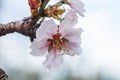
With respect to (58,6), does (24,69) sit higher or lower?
lower

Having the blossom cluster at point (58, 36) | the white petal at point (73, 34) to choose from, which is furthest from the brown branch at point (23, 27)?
the white petal at point (73, 34)

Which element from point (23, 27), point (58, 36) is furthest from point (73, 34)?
point (23, 27)

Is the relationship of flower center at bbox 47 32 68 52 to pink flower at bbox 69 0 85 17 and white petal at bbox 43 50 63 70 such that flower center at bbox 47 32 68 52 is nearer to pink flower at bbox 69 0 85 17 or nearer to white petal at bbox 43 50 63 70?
white petal at bbox 43 50 63 70

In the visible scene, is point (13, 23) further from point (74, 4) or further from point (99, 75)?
point (99, 75)

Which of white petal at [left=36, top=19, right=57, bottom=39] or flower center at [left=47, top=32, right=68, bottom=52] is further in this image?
flower center at [left=47, top=32, right=68, bottom=52]

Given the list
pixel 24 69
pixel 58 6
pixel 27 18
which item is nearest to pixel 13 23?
pixel 27 18

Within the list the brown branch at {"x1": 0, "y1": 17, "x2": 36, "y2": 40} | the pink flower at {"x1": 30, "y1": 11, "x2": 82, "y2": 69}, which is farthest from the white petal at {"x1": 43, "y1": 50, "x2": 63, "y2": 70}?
the brown branch at {"x1": 0, "y1": 17, "x2": 36, "y2": 40}

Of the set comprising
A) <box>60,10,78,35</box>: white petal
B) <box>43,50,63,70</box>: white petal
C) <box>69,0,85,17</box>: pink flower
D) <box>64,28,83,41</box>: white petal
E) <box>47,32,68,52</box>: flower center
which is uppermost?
<box>69,0,85,17</box>: pink flower

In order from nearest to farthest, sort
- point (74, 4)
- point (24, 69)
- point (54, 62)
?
point (74, 4) < point (54, 62) < point (24, 69)

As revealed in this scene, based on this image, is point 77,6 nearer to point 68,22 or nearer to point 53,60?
point 68,22
